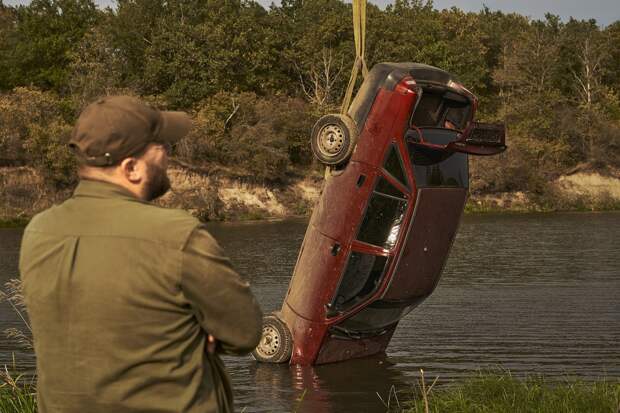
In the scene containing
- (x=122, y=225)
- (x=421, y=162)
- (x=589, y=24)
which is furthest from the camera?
(x=589, y=24)

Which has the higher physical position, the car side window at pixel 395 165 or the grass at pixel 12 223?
the car side window at pixel 395 165

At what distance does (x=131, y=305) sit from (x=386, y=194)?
10.8 m

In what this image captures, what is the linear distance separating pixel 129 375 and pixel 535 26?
95.5 meters

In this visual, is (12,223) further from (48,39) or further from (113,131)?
(113,131)

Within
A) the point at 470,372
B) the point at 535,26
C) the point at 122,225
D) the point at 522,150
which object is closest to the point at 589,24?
the point at 535,26

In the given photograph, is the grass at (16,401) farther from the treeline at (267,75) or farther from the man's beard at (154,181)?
the treeline at (267,75)

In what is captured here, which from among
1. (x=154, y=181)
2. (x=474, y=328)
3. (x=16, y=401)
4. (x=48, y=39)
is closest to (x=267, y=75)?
(x=48, y=39)

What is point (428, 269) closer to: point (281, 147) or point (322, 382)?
point (322, 382)

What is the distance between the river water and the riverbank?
20.7 meters

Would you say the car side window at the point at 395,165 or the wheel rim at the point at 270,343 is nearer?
the car side window at the point at 395,165

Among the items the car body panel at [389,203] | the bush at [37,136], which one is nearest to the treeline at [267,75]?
the bush at [37,136]

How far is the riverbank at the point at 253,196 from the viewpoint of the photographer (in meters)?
58.5

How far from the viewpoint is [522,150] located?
70.1 m

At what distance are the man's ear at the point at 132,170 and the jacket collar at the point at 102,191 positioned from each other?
0.05 m
